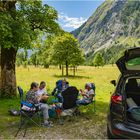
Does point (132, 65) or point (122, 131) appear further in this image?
point (132, 65)

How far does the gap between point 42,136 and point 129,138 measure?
3.47 m

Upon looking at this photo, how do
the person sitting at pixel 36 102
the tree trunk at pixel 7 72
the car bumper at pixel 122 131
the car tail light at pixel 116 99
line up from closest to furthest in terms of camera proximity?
the car bumper at pixel 122 131 → the car tail light at pixel 116 99 → the person sitting at pixel 36 102 → the tree trunk at pixel 7 72

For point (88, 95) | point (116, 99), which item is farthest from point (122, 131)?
point (88, 95)

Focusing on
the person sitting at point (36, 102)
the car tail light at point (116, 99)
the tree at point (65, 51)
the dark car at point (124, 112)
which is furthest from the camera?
the tree at point (65, 51)

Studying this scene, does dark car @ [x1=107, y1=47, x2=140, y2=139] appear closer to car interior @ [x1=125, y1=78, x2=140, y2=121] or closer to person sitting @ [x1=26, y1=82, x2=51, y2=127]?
car interior @ [x1=125, y1=78, x2=140, y2=121]

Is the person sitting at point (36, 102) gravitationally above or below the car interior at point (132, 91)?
below

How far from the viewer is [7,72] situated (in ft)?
58.3

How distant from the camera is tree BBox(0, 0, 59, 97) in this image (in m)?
15.6

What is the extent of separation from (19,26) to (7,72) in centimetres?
322

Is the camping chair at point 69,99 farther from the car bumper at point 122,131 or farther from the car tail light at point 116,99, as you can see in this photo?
the car bumper at point 122,131

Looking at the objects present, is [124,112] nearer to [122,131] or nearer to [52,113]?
[122,131]

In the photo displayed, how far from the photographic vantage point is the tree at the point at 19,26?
15562 millimetres

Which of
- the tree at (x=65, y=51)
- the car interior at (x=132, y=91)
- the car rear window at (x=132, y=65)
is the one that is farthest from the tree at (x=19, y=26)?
the tree at (x=65, y=51)

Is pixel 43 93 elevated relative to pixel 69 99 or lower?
elevated
